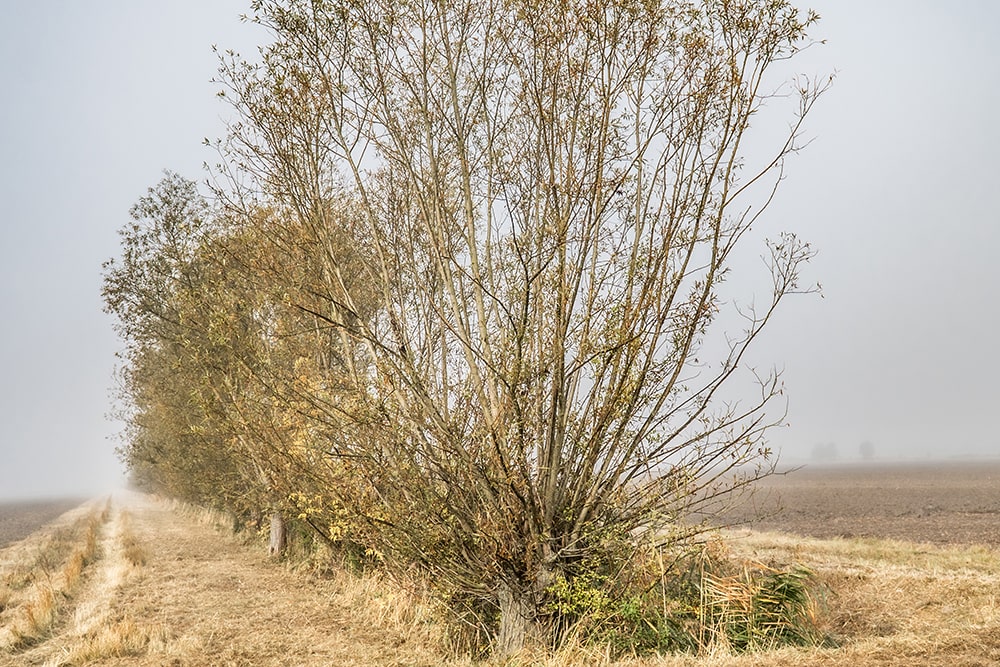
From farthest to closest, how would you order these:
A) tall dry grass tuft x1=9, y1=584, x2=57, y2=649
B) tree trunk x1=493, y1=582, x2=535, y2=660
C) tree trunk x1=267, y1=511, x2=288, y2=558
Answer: tree trunk x1=267, y1=511, x2=288, y2=558 < tall dry grass tuft x1=9, y1=584, x2=57, y2=649 < tree trunk x1=493, y1=582, x2=535, y2=660

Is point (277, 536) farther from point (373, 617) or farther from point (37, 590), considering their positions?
point (373, 617)

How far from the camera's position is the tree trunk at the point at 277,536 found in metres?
20.2

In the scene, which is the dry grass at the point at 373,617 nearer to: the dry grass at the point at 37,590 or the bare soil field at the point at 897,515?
the dry grass at the point at 37,590

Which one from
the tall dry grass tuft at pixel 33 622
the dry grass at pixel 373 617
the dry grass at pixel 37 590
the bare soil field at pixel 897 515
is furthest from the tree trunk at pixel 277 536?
the bare soil field at pixel 897 515

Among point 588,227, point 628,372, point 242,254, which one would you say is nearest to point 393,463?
point 628,372

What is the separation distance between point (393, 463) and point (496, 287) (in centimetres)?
255

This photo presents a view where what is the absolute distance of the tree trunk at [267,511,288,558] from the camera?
66.2ft

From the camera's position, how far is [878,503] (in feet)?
131

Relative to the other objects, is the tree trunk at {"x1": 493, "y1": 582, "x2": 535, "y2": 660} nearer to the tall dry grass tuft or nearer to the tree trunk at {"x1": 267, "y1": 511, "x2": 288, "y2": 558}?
the tall dry grass tuft

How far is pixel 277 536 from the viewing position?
20484 millimetres

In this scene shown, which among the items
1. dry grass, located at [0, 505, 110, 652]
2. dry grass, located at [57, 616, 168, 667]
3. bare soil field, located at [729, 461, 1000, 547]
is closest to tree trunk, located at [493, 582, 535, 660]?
dry grass, located at [57, 616, 168, 667]

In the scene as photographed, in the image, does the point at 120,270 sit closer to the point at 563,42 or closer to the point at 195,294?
the point at 195,294

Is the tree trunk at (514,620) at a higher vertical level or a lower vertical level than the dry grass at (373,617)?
higher

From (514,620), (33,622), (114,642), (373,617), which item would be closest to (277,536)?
(33,622)
